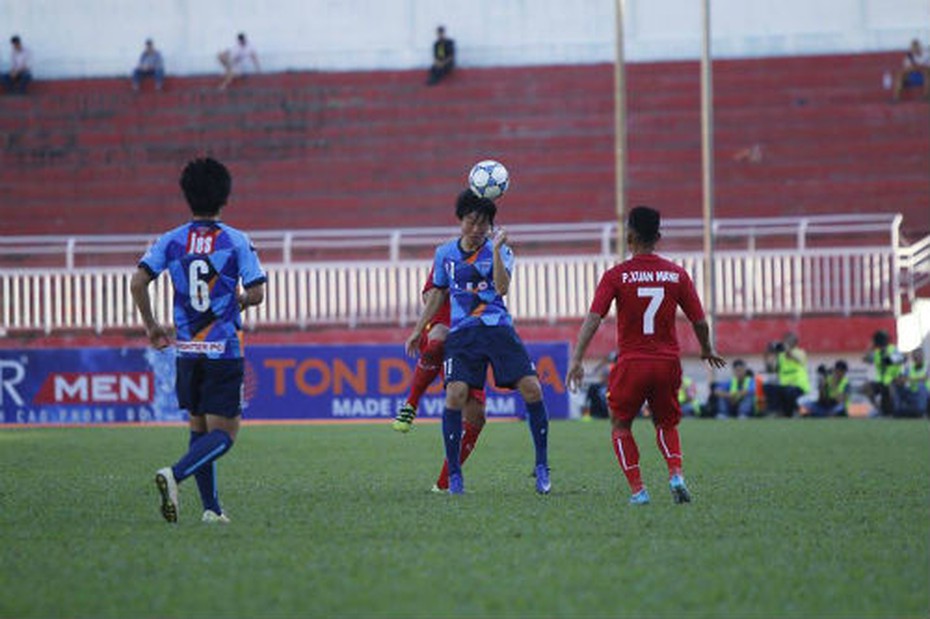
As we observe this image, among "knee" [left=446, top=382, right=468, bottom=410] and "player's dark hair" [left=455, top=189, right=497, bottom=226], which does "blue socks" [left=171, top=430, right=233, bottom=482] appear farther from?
"player's dark hair" [left=455, top=189, right=497, bottom=226]

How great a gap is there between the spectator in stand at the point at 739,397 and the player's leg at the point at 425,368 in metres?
16.1

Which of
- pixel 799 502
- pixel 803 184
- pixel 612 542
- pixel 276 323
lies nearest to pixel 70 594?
pixel 612 542

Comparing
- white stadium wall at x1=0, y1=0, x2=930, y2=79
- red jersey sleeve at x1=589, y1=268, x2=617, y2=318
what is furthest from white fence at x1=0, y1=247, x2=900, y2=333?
red jersey sleeve at x1=589, y1=268, x2=617, y2=318

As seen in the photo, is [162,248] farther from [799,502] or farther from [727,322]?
[727,322]

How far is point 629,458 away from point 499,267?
62.5 inches

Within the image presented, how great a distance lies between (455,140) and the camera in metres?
40.6

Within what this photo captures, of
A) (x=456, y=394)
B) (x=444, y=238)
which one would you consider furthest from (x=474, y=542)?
(x=444, y=238)

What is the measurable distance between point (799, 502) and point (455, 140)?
95.6ft

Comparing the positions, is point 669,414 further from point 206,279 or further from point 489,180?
point 206,279

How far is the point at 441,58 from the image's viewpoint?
137 ft

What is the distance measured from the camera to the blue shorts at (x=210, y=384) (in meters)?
10.5

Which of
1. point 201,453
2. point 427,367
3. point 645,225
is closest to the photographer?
point 201,453

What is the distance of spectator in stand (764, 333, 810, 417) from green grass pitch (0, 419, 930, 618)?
42.5 ft

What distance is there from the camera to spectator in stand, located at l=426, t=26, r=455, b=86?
41.8 meters
